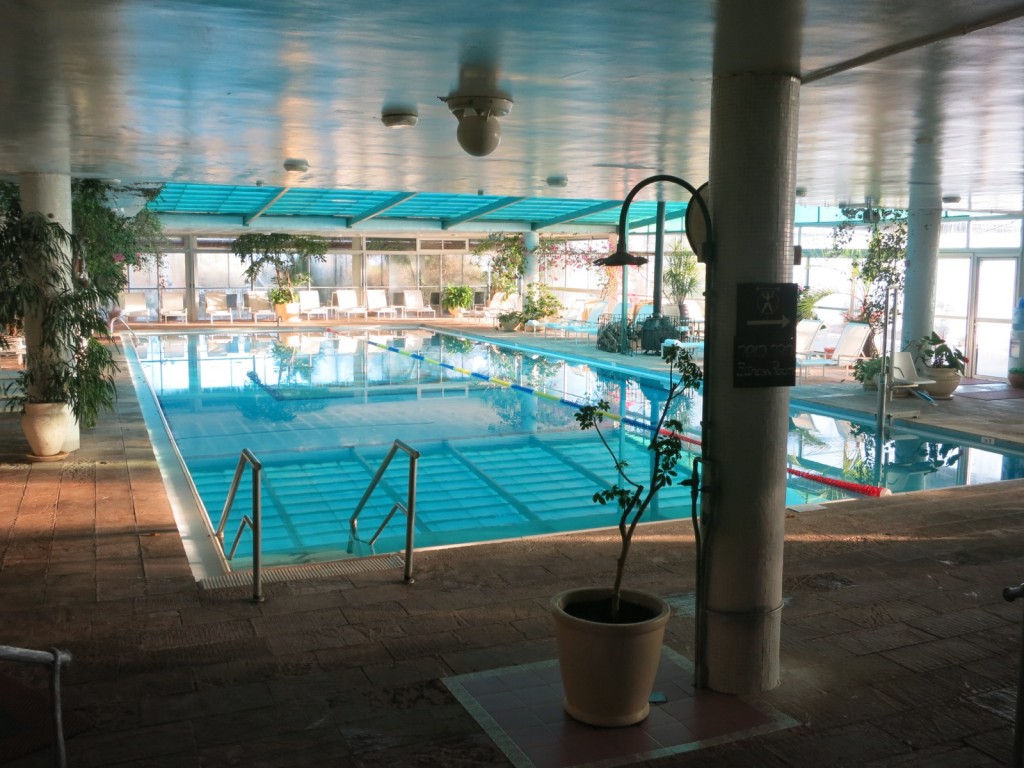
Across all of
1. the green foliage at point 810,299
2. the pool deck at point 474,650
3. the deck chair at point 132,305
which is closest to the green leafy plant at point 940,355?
the green foliage at point 810,299

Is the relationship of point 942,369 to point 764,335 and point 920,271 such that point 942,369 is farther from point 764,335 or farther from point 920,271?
point 764,335

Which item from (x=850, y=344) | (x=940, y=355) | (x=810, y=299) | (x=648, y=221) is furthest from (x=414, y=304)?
(x=940, y=355)

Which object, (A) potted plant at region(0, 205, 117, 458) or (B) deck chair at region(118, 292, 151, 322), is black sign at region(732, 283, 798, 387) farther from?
(B) deck chair at region(118, 292, 151, 322)

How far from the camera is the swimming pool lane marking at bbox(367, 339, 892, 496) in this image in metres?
8.90

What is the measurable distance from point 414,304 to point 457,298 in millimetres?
1354

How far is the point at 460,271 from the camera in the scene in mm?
30047

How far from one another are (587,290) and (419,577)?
72.2ft

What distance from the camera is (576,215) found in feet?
71.4

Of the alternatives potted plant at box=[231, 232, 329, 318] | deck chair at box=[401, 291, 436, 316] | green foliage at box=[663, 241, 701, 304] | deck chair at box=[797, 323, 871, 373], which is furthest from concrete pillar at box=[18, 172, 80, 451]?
deck chair at box=[401, 291, 436, 316]

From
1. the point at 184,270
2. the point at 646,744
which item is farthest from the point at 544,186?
the point at 184,270

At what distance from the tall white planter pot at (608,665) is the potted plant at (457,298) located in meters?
25.0

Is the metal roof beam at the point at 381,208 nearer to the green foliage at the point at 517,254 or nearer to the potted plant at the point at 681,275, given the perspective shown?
the green foliage at the point at 517,254

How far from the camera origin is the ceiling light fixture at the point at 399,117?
6.09 m

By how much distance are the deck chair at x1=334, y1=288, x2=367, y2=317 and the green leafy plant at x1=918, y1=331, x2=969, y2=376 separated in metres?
17.9
